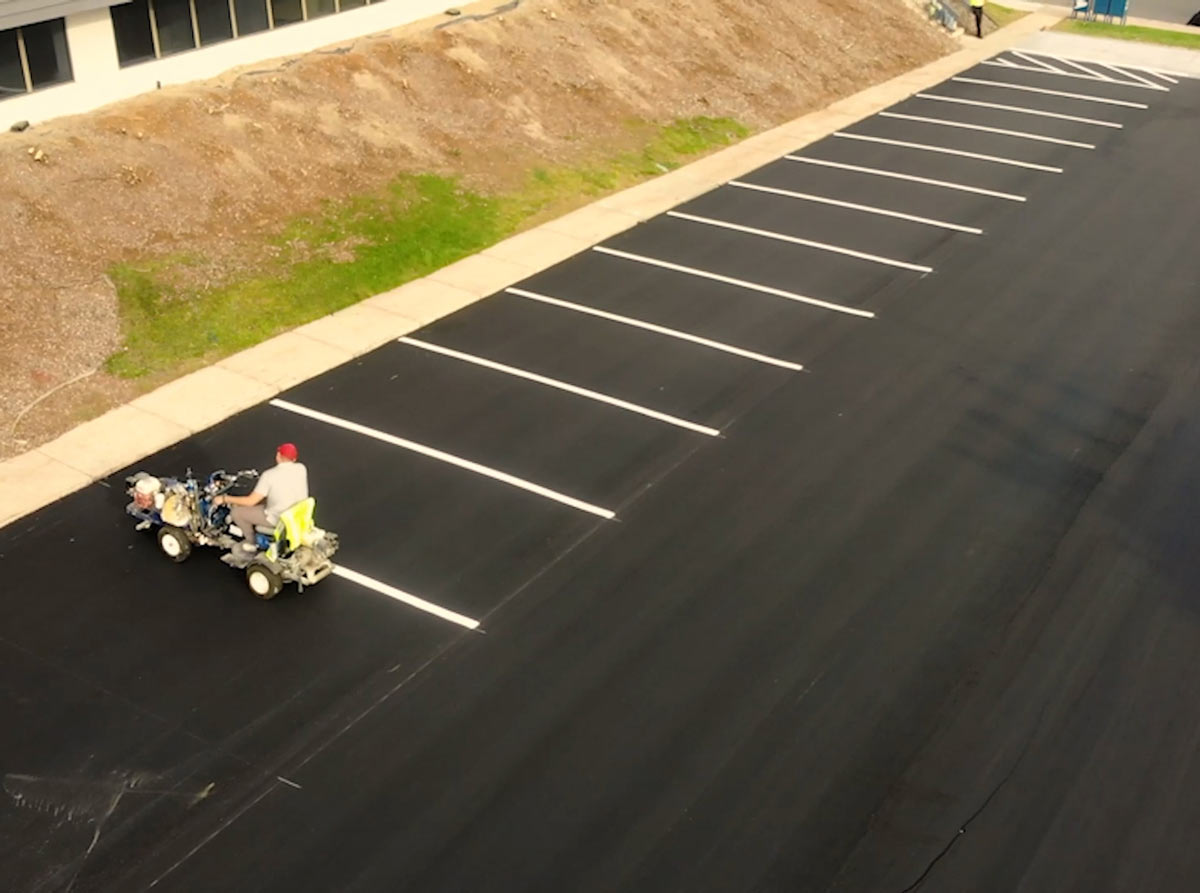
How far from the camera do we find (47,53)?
22578 mm

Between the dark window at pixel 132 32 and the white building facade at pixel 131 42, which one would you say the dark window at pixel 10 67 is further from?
the dark window at pixel 132 32

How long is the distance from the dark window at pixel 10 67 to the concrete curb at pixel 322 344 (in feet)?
24.1

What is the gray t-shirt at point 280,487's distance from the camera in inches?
521

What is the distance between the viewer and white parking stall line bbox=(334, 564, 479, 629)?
13375 mm

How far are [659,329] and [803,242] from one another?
16.2ft

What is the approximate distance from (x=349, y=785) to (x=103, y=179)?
1439 centimetres

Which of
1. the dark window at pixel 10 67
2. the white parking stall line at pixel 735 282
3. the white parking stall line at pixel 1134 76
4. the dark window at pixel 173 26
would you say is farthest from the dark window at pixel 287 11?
the white parking stall line at pixel 1134 76

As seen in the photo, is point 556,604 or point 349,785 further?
point 556,604

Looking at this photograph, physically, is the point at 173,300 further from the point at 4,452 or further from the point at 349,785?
the point at 349,785

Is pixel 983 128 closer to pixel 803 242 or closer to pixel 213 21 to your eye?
pixel 803 242

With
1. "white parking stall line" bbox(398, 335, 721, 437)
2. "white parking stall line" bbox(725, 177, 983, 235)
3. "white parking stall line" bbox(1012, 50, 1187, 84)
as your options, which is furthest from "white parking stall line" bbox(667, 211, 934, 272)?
"white parking stall line" bbox(1012, 50, 1187, 84)

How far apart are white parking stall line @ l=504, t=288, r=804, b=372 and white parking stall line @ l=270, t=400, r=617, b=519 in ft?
15.7

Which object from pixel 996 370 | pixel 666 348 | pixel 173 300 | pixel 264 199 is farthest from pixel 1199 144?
pixel 173 300

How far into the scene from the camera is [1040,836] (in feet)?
35.9
